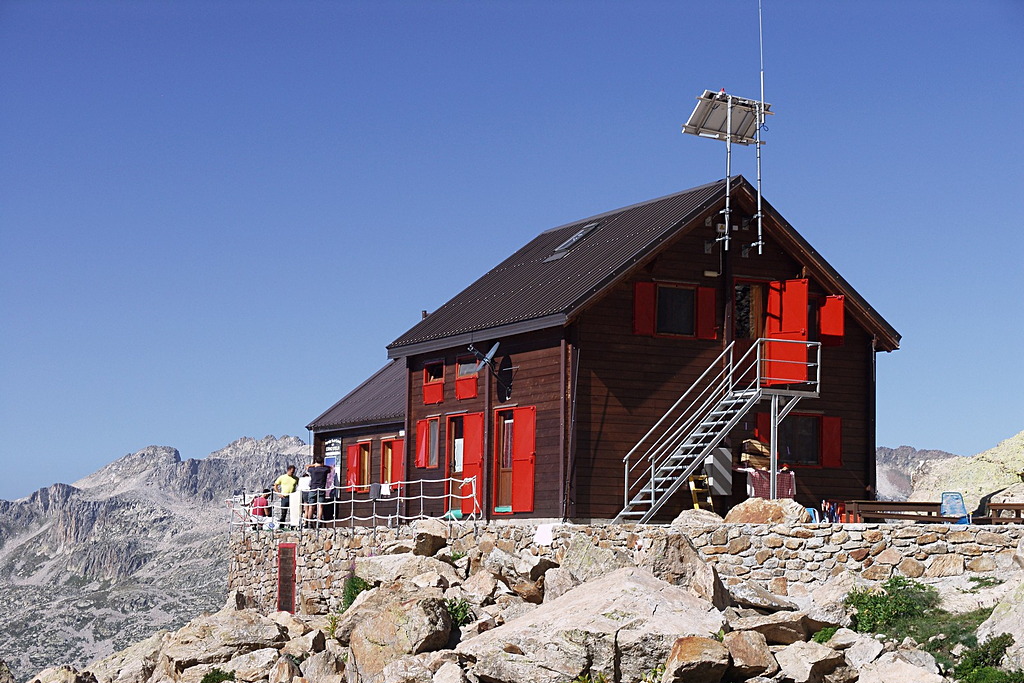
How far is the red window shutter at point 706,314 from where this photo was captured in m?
30.0

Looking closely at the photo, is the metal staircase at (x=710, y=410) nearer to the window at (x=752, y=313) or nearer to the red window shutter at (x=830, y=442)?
the window at (x=752, y=313)

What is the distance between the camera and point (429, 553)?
94.5 feet

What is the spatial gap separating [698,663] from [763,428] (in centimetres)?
1104

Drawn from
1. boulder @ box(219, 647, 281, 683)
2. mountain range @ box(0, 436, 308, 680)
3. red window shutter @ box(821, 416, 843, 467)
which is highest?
red window shutter @ box(821, 416, 843, 467)

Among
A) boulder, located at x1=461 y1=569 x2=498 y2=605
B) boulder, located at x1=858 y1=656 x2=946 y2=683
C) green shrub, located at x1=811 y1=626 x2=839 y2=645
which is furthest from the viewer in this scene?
boulder, located at x1=461 y1=569 x2=498 y2=605

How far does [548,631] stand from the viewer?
20.9 metres

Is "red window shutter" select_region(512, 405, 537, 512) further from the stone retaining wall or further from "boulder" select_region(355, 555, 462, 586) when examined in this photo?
"boulder" select_region(355, 555, 462, 586)

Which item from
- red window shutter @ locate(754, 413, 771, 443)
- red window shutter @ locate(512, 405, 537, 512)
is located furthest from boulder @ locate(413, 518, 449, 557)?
red window shutter @ locate(754, 413, 771, 443)

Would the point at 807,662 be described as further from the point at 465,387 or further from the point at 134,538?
the point at 134,538

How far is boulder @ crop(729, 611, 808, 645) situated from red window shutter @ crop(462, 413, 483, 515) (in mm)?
9555

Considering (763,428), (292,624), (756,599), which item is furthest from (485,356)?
(756,599)

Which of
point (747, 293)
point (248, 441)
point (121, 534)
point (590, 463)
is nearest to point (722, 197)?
point (747, 293)

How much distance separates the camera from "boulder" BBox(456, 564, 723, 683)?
66.8ft

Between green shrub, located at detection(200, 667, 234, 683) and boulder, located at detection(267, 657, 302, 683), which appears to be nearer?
boulder, located at detection(267, 657, 302, 683)
